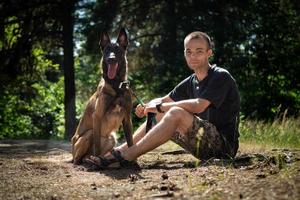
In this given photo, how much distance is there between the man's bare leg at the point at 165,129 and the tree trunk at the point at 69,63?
8.95 metres

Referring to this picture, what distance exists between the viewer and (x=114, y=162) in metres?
5.15

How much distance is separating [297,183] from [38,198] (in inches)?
82.8

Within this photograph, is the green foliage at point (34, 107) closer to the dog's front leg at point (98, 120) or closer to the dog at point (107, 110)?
the dog at point (107, 110)

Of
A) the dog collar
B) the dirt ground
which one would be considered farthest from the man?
the dog collar

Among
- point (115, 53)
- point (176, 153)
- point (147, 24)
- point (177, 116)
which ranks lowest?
point (176, 153)

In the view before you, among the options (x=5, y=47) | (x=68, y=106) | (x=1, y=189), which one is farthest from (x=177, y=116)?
(x=5, y=47)

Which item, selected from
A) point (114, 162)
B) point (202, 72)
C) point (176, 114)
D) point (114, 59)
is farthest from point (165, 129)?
point (114, 59)

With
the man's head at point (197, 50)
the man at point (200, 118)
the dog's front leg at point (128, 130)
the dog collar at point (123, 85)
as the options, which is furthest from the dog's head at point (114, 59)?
the man's head at point (197, 50)

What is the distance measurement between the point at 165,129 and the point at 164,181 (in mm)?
966

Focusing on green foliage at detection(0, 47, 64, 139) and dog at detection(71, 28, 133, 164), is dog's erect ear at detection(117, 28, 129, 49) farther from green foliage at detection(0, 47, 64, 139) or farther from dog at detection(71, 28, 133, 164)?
green foliage at detection(0, 47, 64, 139)

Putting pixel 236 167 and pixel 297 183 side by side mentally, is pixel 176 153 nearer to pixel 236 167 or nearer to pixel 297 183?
pixel 236 167

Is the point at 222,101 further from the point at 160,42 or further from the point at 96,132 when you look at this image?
the point at 160,42

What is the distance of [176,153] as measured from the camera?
7.06 meters

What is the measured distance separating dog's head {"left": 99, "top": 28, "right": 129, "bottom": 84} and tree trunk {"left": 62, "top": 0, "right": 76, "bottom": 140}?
7944 mm
